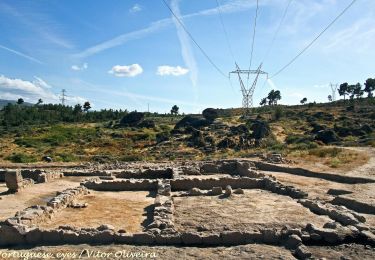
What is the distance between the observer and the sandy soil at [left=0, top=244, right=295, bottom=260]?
970cm

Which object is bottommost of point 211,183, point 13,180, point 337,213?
point 337,213

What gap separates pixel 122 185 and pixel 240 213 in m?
7.93

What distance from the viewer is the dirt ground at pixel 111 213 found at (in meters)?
13.3

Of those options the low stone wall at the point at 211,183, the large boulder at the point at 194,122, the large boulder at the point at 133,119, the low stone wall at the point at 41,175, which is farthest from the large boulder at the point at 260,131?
the low stone wall at the point at 41,175

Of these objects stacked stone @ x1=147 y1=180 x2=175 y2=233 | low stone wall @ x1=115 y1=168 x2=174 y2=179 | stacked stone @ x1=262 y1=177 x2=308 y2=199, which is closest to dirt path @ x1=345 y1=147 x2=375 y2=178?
stacked stone @ x1=262 y1=177 x2=308 y2=199

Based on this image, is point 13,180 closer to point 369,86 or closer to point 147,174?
point 147,174

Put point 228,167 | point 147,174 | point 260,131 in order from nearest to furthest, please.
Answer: point 147,174
point 228,167
point 260,131

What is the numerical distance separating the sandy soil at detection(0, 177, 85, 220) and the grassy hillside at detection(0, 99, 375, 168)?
15607 millimetres

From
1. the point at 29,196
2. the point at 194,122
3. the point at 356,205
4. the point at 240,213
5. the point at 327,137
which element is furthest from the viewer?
Answer: the point at 194,122

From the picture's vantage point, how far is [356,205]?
15078 millimetres

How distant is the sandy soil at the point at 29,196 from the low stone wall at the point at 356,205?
11418 mm

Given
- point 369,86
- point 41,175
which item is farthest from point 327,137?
point 369,86

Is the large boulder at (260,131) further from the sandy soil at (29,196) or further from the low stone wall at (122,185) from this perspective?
the low stone wall at (122,185)

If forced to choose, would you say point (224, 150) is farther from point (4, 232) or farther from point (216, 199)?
point (4, 232)
